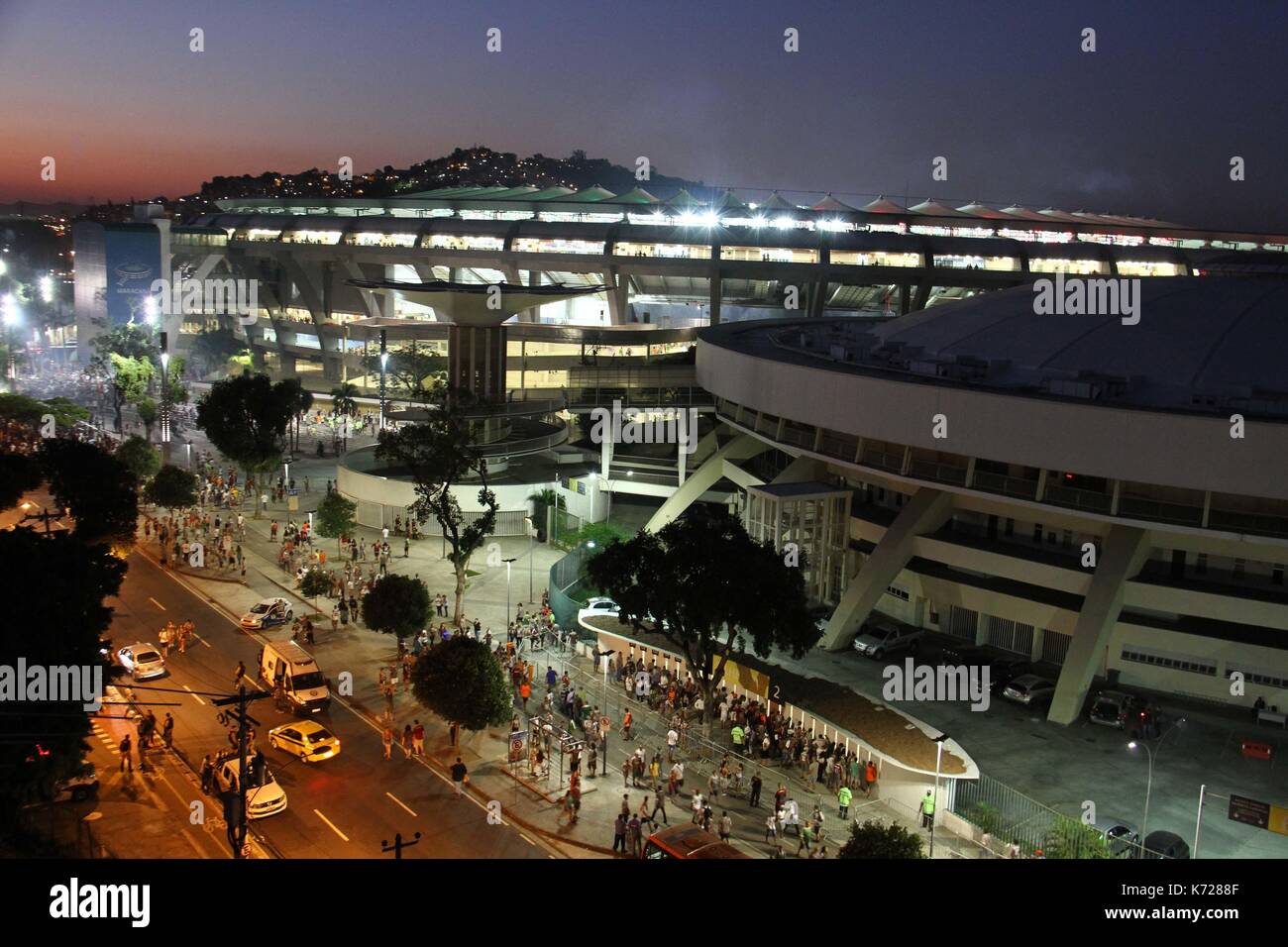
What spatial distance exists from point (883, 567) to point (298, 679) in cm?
1729

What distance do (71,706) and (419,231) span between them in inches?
2638

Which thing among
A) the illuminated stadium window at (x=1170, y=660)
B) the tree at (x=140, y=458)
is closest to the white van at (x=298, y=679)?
the illuminated stadium window at (x=1170, y=660)

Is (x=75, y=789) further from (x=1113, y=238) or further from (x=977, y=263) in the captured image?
(x=1113, y=238)

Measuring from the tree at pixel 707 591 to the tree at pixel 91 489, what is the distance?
18.9m

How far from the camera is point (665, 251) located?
257 ft

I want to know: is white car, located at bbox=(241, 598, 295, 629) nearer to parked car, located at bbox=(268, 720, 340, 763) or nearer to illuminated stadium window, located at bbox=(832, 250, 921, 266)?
parked car, located at bbox=(268, 720, 340, 763)

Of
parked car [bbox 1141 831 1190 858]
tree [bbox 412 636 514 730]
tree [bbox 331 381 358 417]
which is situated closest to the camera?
parked car [bbox 1141 831 1190 858]

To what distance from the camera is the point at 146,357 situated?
7588 cm

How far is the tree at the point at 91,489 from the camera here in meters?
37.1

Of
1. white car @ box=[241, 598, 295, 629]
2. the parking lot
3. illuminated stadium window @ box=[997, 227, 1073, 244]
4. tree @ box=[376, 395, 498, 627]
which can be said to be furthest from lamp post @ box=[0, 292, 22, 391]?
illuminated stadium window @ box=[997, 227, 1073, 244]

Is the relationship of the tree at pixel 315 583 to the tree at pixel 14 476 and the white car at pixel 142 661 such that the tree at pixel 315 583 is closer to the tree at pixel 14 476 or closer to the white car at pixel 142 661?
the white car at pixel 142 661

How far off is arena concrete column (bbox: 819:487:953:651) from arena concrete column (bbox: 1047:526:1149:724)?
545 centimetres

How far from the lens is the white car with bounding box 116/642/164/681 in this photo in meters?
30.0

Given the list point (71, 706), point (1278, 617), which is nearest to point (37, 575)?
point (71, 706)
